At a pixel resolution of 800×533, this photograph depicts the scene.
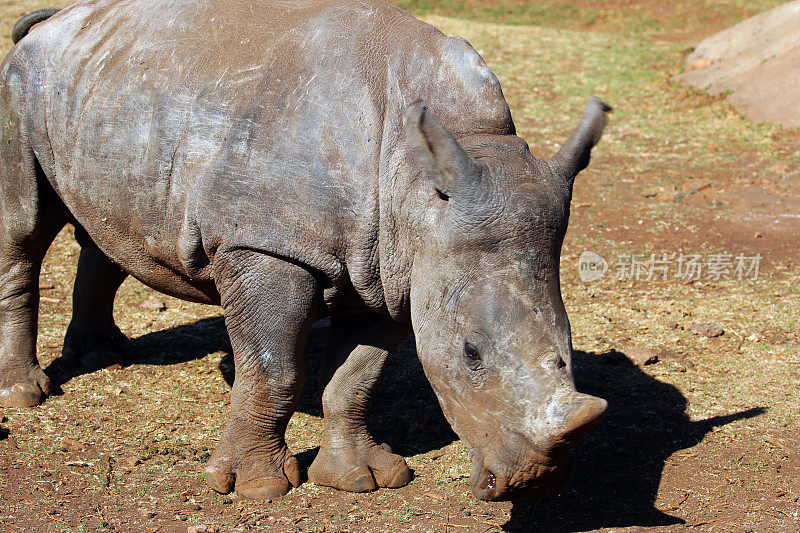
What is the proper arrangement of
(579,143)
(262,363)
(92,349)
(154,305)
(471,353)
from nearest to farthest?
1. (471,353)
2. (579,143)
3. (262,363)
4. (92,349)
5. (154,305)

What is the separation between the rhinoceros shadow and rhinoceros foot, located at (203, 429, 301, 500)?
0.42 metres

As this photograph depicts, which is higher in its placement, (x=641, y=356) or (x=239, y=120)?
(x=239, y=120)

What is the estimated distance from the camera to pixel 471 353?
12.3ft

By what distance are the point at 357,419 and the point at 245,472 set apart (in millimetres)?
667

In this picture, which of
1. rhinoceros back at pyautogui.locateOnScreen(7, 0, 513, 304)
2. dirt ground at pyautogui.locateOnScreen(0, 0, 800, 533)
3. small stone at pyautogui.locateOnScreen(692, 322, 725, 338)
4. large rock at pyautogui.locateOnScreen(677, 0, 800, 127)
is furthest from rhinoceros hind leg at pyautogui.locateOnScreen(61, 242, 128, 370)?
large rock at pyautogui.locateOnScreen(677, 0, 800, 127)

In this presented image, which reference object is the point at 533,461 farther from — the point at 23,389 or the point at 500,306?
the point at 23,389

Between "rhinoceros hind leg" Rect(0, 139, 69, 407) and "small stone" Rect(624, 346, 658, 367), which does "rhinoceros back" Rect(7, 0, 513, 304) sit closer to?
"rhinoceros hind leg" Rect(0, 139, 69, 407)

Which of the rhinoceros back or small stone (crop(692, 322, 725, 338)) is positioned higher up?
the rhinoceros back

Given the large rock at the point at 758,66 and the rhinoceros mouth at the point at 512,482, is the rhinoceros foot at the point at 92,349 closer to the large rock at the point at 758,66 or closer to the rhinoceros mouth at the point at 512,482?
the rhinoceros mouth at the point at 512,482

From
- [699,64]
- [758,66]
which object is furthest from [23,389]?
[699,64]

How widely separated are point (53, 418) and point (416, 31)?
10.3 feet

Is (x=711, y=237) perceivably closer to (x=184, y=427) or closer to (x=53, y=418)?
(x=184, y=427)

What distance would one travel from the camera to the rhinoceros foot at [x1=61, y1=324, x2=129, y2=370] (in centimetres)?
608

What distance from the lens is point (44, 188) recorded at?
5.32 meters
